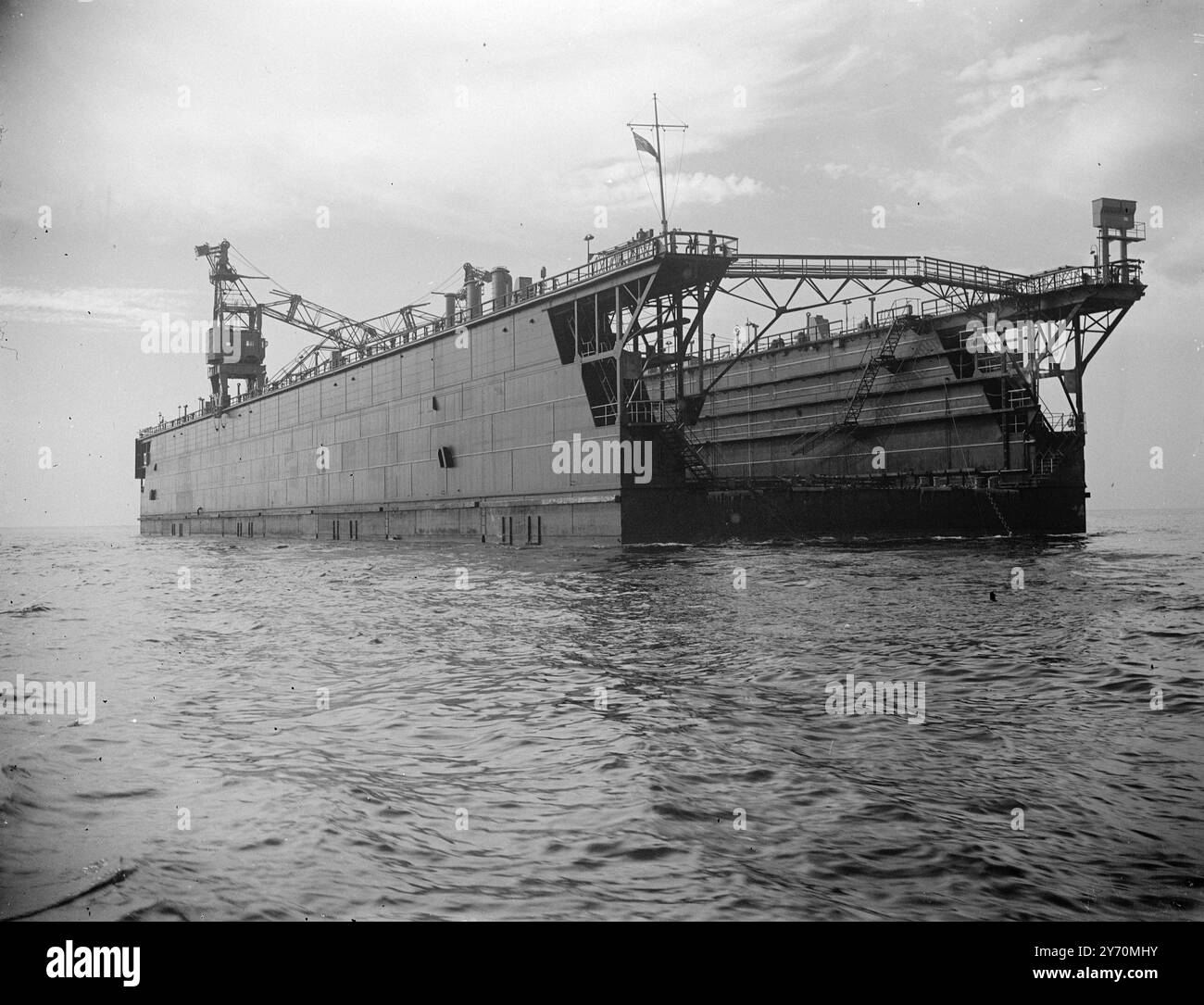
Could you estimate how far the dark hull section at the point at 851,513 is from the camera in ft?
125

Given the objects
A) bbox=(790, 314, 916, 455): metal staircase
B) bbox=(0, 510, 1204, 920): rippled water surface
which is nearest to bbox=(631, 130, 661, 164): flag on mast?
bbox=(790, 314, 916, 455): metal staircase

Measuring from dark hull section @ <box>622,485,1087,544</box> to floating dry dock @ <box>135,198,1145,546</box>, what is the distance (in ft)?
0.31

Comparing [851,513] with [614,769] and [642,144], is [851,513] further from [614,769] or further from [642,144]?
[614,769]

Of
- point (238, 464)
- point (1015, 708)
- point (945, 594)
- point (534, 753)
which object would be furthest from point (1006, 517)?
point (238, 464)

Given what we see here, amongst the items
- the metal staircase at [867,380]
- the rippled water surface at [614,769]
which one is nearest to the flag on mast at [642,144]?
the metal staircase at [867,380]

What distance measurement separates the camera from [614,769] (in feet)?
22.7

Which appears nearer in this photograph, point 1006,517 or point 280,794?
point 280,794

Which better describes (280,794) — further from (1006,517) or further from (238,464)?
(238,464)

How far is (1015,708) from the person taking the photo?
8.79 metres

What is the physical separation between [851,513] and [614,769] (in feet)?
122

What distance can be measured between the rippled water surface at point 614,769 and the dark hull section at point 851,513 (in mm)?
21612

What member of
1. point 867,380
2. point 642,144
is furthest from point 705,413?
point 642,144
